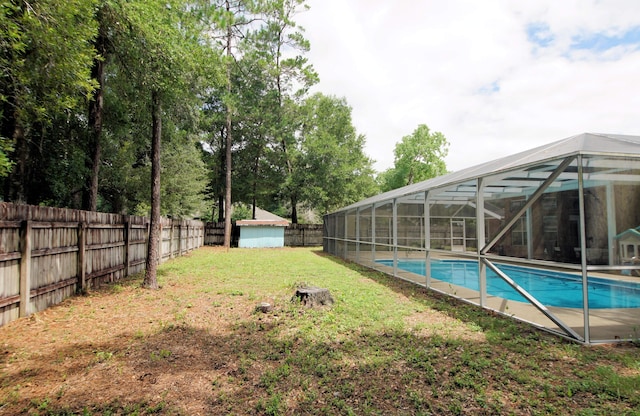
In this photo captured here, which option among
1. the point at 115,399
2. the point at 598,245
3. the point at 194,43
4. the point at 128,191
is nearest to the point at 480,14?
the point at 598,245

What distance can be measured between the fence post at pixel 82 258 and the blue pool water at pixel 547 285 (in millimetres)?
7481

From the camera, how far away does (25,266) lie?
462cm

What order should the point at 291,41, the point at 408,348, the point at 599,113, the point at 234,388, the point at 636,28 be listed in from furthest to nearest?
the point at 291,41, the point at 599,113, the point at 636,28, the point at 408,348, the point at 234,388

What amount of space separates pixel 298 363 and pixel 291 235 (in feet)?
64.9

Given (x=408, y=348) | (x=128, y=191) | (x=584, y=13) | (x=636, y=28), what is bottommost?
(x=408, y=348)

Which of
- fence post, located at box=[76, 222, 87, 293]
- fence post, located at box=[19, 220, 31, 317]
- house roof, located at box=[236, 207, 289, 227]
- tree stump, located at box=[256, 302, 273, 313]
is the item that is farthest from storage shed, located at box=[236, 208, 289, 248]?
fence post, located at box=[19, 220, 31, 317]

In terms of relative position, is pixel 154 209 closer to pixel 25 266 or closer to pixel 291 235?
pixel 25 266

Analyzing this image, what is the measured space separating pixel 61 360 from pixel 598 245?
6.46m

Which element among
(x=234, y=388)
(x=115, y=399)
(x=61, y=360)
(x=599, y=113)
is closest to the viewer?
(x=115, y=399)

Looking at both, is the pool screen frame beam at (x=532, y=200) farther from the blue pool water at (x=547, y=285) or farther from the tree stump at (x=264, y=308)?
the tree stump at (x=264, y=308)

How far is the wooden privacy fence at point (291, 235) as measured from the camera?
854 inches

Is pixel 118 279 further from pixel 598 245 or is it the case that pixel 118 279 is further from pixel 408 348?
pixel 598 245

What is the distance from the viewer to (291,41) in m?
22.1

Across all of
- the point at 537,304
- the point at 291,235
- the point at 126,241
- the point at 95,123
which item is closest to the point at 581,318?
the point at 537,304
